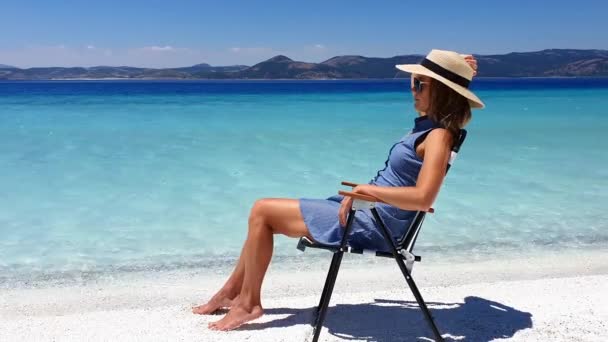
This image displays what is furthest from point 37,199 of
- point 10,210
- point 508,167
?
point 508,167

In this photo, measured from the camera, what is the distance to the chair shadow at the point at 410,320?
324 cm

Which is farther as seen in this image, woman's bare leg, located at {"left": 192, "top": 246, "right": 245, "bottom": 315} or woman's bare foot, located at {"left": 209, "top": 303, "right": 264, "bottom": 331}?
woman's bare leg, located at {"left": 192, "top": 246, "right": 245, "bottom": 315}

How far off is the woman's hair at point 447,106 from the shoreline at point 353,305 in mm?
1074

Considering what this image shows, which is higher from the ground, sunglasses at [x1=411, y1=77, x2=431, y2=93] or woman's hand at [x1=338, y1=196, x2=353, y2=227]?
sunglasses at [x1=411, y1=77, x2=431, y2=93]

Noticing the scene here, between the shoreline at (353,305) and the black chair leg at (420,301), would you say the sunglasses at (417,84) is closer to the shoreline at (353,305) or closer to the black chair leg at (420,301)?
the black chair leg at (420,301)

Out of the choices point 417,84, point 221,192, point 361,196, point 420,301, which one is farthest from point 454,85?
point 221,192

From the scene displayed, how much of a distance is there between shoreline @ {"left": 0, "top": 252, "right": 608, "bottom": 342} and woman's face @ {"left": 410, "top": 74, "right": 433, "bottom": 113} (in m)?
1.12

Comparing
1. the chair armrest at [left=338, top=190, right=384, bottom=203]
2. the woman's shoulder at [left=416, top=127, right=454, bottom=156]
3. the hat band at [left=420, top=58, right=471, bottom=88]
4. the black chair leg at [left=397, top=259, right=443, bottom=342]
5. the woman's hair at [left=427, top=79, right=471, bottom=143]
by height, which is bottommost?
the black chair leg at [left=397, top=259, right=443, bottom=342]

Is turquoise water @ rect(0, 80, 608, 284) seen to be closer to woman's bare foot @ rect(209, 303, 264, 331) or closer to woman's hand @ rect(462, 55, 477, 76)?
woman's bare foot @ rect(209, 303, 264, 331)

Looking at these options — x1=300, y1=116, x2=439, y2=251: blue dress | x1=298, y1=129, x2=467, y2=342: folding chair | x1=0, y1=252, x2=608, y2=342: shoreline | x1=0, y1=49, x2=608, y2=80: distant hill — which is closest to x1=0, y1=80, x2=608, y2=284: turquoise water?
x1=0, y1=252, x2=608, y2=342: shoreline

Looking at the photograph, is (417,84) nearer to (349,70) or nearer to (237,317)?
(237,317)

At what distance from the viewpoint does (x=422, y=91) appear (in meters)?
3.00

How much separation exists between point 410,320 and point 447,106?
117cm

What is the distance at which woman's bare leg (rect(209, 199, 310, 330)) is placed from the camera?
10.2ft
